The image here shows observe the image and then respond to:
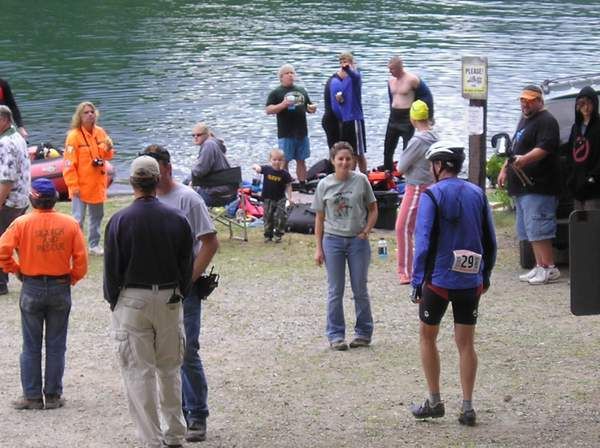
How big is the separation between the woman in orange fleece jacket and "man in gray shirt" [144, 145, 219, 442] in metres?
6.06

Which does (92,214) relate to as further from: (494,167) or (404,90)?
(404,90)

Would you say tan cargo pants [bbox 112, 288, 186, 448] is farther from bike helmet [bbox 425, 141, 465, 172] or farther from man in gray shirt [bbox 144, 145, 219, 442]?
bike helmet [bbox 425, 141, 465, 172]

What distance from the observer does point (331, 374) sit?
368 inches

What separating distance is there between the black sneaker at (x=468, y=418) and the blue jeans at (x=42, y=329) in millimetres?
2594

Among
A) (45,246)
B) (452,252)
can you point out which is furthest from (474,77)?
(45,246)

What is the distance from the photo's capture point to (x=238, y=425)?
824cm

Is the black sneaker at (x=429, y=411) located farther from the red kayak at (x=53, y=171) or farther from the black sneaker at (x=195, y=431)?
the red kayak at (x=53, y=171)

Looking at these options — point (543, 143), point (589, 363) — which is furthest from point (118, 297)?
point (543, 143)

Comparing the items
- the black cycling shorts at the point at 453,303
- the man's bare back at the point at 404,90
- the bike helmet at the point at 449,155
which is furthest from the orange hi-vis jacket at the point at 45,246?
the man's bare back at the point at 404,90

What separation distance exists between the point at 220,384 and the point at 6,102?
817 centimetres

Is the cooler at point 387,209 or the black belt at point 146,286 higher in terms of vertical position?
the black belt at point 146,286

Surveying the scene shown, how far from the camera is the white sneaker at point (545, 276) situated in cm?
1195

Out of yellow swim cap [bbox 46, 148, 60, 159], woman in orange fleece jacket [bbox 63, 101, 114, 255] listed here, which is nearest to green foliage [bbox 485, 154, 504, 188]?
woman in orange fleece jacket [bbox 63, 101, 114, 255]

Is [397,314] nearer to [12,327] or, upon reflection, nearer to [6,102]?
[12,327]
